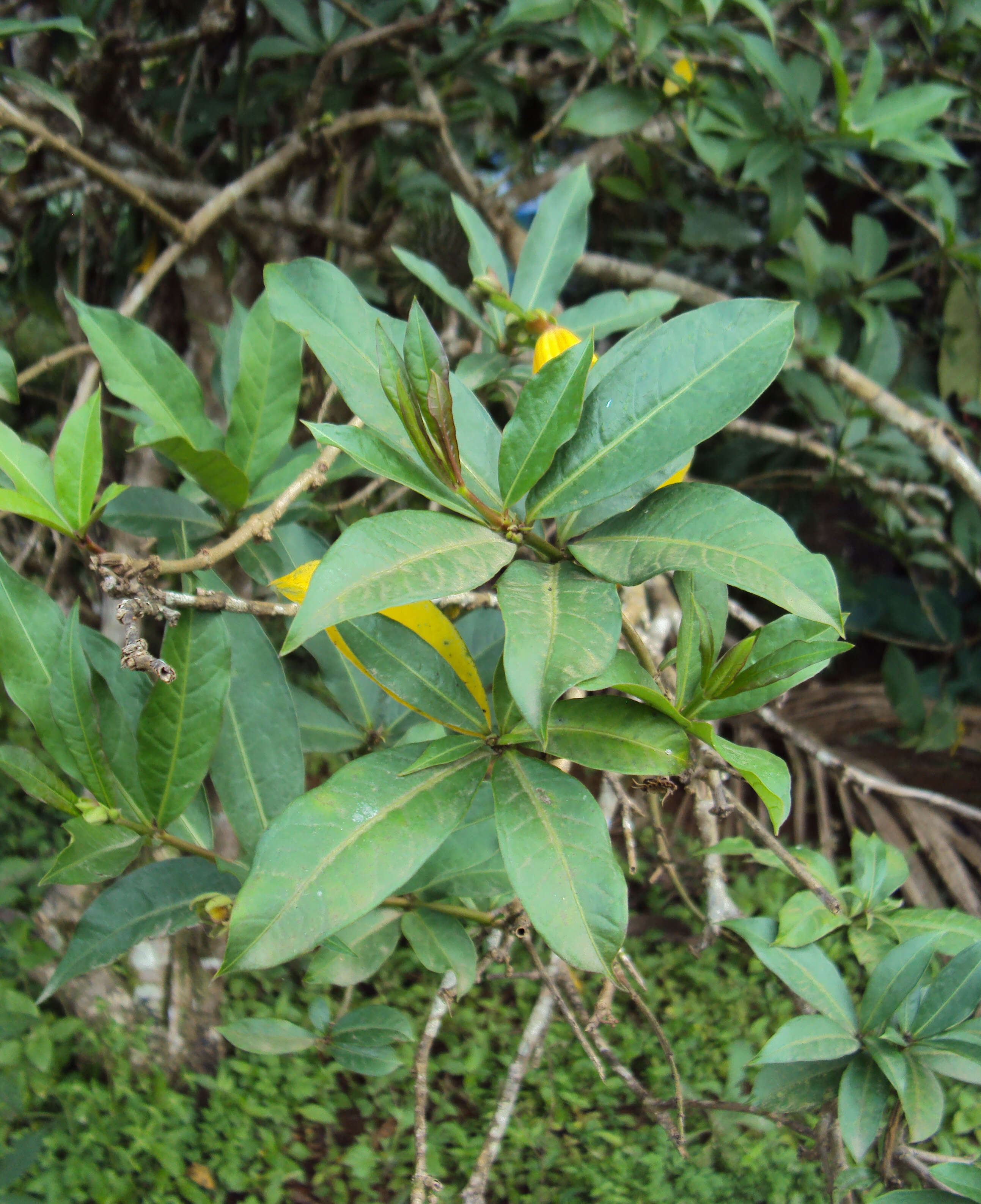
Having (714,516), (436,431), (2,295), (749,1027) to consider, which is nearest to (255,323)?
(436,431)

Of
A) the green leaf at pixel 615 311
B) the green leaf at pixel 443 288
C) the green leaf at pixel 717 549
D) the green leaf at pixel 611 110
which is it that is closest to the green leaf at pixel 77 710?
the green leaf at pixel 717 549

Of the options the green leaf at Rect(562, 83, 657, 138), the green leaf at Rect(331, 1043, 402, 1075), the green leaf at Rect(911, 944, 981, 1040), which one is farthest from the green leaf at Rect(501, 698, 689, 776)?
the green leaf at Rect(562, 83, 657, 138)

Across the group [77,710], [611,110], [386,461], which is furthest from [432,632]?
[611,110]

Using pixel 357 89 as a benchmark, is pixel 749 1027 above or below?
below

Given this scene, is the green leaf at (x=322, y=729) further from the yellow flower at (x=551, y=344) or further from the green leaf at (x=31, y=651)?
the yellow flower at (x=551, y=344)

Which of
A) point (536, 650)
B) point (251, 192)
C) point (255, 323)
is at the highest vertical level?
point (251, 192)

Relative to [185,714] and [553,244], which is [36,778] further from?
[553,244]

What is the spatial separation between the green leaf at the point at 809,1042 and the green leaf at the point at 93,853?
0.51 m

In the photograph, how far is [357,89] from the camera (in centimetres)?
158

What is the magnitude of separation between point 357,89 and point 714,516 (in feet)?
5.03

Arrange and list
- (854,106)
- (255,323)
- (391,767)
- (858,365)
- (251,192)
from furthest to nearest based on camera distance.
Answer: (858,365)
(251,192)
(854,106)
(255,323)
(391,767)

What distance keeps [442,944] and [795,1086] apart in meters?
0.35

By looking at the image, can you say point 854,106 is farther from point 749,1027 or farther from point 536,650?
point 749,1027

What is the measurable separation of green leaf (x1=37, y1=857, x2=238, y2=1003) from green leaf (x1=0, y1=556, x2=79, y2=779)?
0.33ft
